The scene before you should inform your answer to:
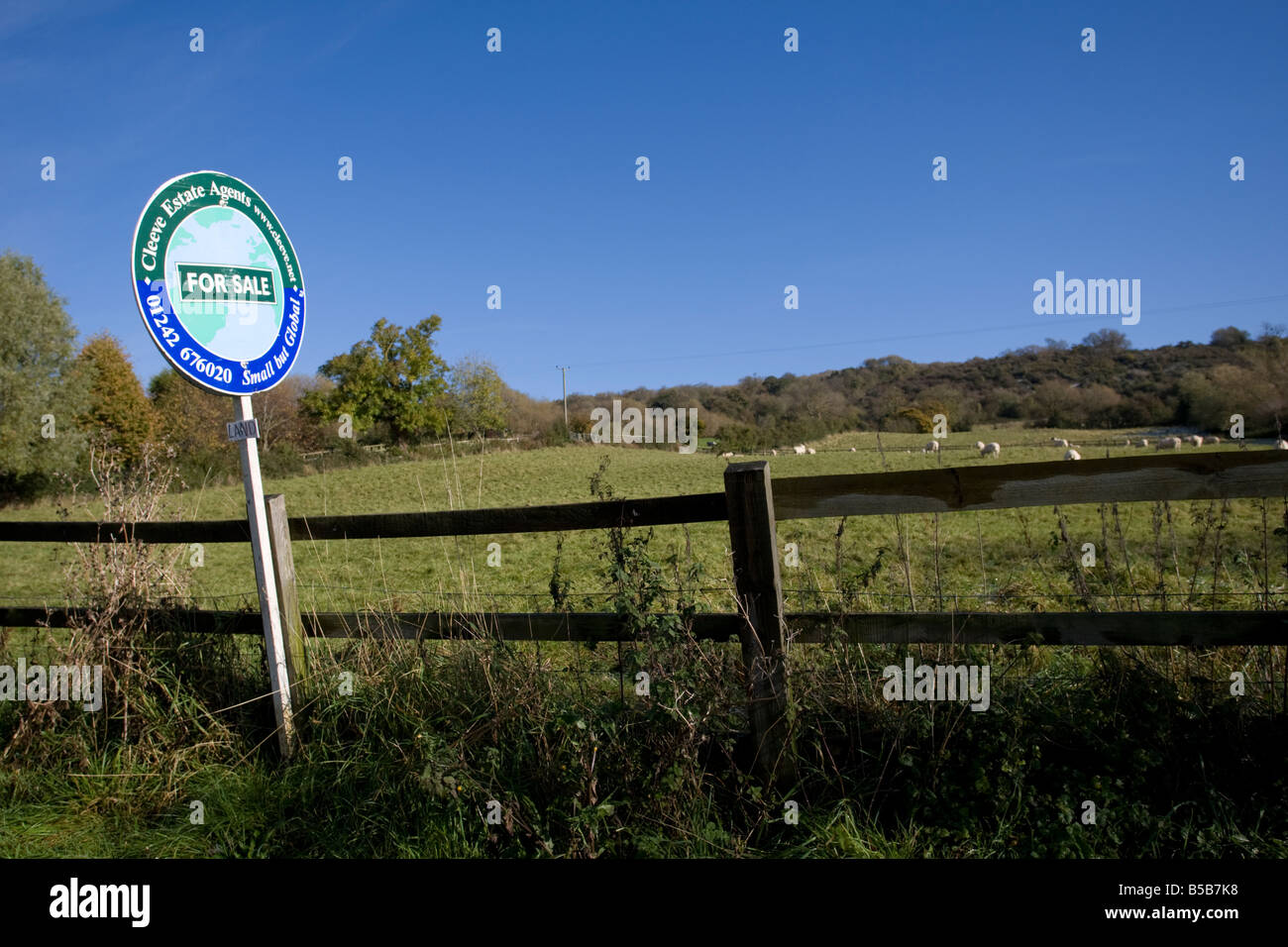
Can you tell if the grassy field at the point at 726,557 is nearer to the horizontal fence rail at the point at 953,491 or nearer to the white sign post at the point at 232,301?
the horizontal fence rail at the point at 953,491

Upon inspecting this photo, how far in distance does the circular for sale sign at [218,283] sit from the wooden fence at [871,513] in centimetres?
152

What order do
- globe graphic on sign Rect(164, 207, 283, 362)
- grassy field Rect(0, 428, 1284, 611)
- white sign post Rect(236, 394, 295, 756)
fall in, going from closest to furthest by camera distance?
1. globe graphic on sign Rect(164, 207, 283, 362)
2. white sign post Rect(236, 394, 295, 756)
3. grassy field Rect(0, 428, 1284, 611)

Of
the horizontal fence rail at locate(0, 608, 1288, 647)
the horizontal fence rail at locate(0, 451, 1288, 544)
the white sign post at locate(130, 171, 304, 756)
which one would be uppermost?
the white sign post at locate(130, 171, 304, 756)

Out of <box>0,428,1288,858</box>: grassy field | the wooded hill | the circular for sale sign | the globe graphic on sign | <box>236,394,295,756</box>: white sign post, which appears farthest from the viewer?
the wooded hill

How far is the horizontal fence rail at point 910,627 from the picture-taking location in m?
3.12

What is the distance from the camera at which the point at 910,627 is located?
11.1ft

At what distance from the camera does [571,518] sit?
3.81m

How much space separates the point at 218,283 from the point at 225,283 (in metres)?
0.04

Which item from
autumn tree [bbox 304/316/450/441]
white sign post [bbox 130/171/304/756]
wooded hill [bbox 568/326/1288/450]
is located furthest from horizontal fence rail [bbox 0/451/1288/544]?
autumn tree [bbox 304/316/450/441]

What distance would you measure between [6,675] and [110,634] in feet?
3.31

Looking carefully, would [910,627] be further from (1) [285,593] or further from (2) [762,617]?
(1) [285,593]

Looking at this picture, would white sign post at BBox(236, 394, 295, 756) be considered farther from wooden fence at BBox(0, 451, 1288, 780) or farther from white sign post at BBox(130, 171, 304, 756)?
wooden fence at BBox(0, 451, 1288, 780)

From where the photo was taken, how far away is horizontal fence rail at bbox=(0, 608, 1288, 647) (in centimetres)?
312
